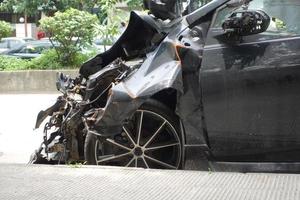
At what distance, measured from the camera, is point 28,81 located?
1498 centimetres

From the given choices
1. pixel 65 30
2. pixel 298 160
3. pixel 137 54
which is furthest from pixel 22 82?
pixel 298 160

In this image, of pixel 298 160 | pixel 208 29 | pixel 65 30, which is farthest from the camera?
pixel 65 30

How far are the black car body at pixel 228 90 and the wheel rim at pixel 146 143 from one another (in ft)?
0.46

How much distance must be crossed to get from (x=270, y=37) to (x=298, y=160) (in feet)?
3.61

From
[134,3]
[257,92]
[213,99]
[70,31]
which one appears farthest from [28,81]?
[257,92]

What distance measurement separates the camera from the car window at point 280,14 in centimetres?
518

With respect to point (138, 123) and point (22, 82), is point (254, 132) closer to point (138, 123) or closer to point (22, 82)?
point (138, 123)

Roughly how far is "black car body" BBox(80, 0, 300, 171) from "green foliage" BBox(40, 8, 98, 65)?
9587 mm

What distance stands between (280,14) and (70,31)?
10104 millimetres

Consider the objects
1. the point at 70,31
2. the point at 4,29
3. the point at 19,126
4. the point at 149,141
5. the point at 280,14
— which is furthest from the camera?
the point at 4,29

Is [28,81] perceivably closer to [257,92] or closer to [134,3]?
[134,3]

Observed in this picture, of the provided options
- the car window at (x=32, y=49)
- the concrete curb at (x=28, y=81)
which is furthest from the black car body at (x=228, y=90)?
the car window at (x=32, y=49)

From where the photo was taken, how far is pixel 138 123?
5535mm

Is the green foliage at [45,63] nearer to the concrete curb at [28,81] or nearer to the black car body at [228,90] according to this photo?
the concrete curb at [28,81]
